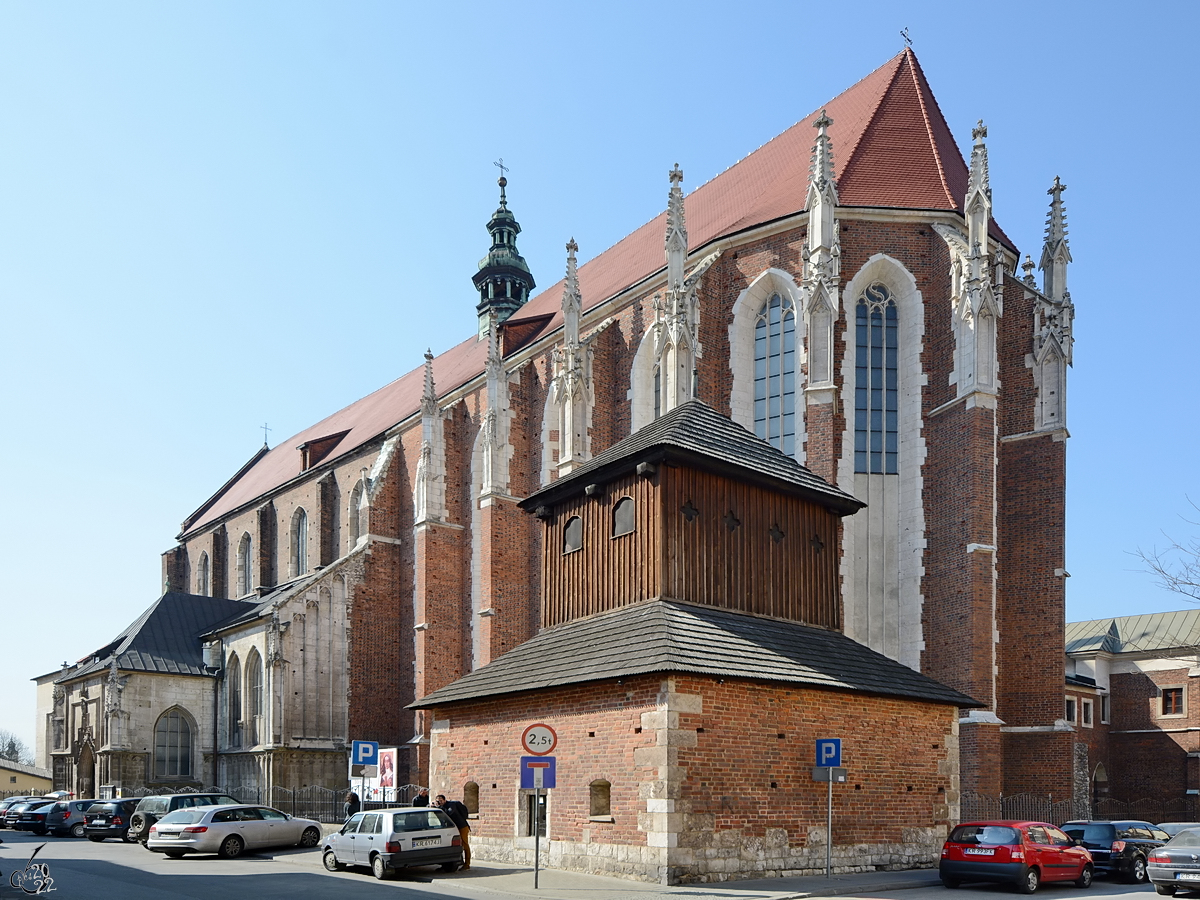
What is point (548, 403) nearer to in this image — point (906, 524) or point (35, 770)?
point (906, 524)

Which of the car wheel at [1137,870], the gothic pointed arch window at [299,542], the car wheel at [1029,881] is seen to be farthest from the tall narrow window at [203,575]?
the car wheel at [1029,881]

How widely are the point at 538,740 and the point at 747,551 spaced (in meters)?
5.26

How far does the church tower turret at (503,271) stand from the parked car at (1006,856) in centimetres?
4232

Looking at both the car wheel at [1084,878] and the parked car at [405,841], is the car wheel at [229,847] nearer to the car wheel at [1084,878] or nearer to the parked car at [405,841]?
the parked car at [405,841]

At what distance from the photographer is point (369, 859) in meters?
18.0

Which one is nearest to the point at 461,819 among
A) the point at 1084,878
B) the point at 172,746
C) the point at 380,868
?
the point at 380,868

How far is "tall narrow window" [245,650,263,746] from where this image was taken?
36.6 metres

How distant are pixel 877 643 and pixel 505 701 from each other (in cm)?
1028

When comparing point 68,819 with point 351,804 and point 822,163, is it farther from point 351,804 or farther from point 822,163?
point 822,163

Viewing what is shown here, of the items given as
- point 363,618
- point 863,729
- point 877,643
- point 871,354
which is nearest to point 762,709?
point 863,729

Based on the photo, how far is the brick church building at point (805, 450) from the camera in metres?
24.2

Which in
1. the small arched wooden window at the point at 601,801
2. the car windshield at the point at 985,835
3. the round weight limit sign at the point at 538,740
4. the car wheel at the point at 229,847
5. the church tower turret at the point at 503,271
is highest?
the church tower turret at the point at 503,271

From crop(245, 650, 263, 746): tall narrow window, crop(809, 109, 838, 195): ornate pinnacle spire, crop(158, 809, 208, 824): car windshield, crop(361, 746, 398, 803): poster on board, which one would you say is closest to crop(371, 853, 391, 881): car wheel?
crop(361, 746, 398, 803): poster on board

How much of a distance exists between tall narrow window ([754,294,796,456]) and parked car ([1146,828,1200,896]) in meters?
12.5
